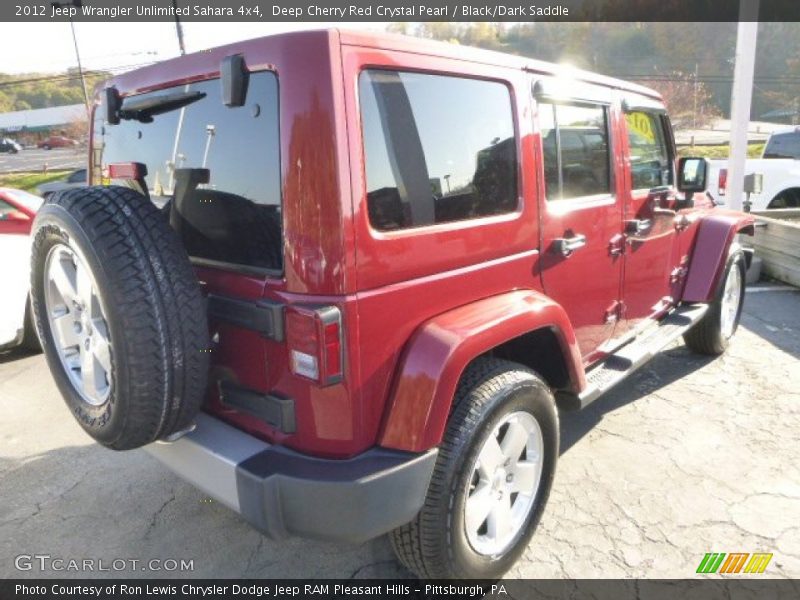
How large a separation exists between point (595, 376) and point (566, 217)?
919 millimetres

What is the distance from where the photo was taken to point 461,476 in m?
2.04

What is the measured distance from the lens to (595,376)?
9.95ft

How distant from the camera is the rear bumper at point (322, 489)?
1.78 m

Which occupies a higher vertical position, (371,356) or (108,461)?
(371,356)

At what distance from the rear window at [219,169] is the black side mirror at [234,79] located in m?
0.04

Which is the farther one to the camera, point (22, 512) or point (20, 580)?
point (22, 512)

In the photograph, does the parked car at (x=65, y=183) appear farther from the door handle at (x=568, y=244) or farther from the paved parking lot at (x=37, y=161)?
the paved parking lot at (x=37, y=161)

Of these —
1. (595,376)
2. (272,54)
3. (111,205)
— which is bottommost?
(595,376)

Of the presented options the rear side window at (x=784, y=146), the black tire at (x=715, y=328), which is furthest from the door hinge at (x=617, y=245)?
the rear side window at (x=784, y=146)

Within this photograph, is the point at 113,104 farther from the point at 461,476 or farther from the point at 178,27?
the point at 178,27

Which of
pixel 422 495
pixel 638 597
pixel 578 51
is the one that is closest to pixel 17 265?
pixel 422 495

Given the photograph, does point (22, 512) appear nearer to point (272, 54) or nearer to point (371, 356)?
point (371, 356)

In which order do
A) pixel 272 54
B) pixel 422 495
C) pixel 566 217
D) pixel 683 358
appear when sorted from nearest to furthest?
pixel 272 54
pixel 422 495
pixel 566 217
pixel 683 358

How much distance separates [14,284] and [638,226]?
476cm
